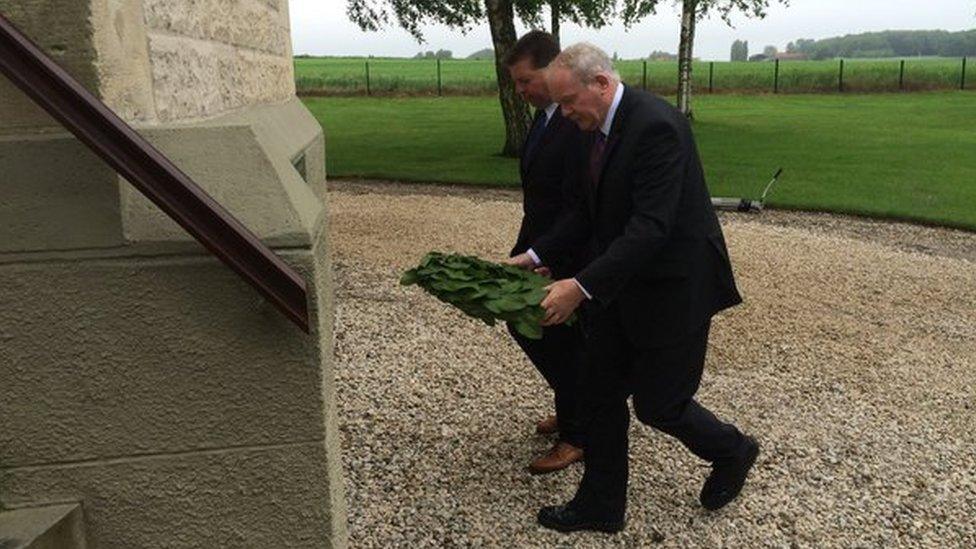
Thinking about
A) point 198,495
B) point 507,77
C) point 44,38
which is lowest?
point 198,495

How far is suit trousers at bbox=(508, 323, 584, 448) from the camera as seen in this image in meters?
3.94

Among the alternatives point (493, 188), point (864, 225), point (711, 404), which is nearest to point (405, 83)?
point (493, 188)

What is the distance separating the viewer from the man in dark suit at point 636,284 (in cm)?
306

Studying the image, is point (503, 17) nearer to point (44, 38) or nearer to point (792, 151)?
point (792, 151)

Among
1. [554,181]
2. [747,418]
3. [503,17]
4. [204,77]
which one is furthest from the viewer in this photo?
[503,17]

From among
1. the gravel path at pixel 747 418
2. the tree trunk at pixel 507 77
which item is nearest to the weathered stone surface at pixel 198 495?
the gravel path at pixel 747 418

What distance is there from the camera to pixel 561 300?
316 centimetres

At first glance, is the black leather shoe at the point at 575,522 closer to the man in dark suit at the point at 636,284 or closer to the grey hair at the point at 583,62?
the man in dark suit at the point at 636,284

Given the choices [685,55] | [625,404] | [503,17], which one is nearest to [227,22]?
[625,404]

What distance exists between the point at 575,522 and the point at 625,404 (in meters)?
0.57

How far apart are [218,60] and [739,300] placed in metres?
2.75

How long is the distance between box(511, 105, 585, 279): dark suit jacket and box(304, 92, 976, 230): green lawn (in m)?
8.36

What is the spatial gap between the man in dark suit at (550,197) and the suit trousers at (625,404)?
328 millimetres

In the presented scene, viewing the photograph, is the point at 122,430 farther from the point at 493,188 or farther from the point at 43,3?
the point at 493,188
